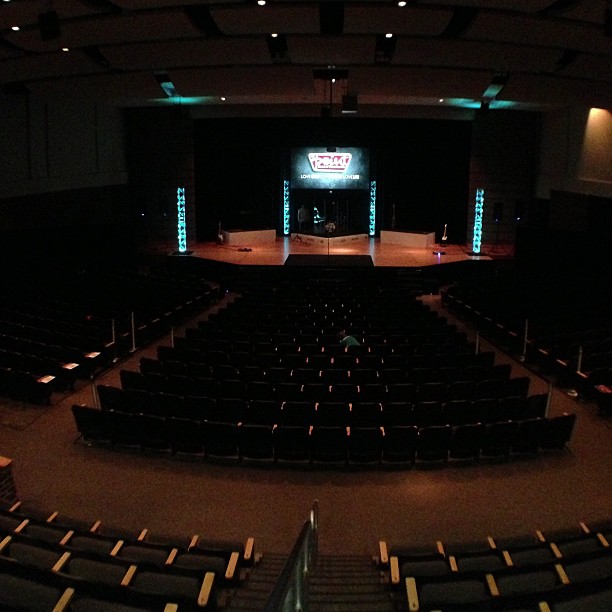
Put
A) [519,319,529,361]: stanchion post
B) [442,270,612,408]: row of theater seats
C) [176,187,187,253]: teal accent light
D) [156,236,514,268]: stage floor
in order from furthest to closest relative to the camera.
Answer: [176,187,187,253]: teal accent light < [156,236,514,268]: stage floor < [519,319,529,361]: stanchion post < [442,270,612,408]: row of theater seats

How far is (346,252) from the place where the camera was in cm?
2256

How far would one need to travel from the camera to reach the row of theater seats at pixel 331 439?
25.6 feet

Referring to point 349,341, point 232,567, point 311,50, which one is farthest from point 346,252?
point 232,567

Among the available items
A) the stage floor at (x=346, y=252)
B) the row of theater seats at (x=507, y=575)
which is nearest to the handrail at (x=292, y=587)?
the row of theater seats at (x=507, y=575)

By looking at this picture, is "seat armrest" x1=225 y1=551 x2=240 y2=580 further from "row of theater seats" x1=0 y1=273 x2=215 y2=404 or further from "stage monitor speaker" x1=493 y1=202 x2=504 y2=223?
"stage monitor speaker" x1=493 y1=202 x2=504 y2=223

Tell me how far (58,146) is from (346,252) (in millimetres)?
10112

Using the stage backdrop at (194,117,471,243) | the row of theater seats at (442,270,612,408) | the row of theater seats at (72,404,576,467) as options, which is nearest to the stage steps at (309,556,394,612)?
the row of theater seats at (72,404,576,467)

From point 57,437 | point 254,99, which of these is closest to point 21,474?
point 57,437

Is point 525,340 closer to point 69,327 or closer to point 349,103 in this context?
point 349,103

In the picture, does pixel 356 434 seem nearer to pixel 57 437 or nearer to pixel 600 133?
pixel 57 437

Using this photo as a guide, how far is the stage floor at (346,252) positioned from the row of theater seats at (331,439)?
12.4 meters

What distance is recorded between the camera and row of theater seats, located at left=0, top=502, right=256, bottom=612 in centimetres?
394

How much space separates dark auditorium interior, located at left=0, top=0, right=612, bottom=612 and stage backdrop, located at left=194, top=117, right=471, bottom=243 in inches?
4.5

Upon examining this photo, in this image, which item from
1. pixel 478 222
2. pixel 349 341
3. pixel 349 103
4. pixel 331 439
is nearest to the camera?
pixel 331 439
